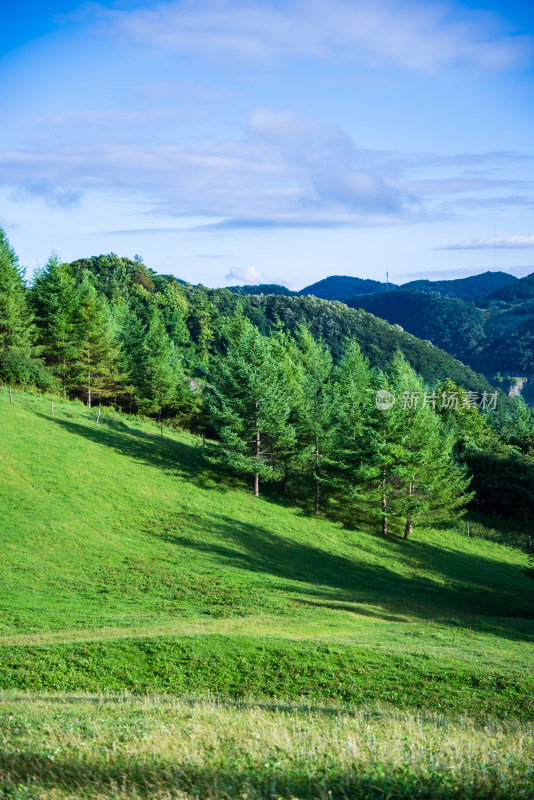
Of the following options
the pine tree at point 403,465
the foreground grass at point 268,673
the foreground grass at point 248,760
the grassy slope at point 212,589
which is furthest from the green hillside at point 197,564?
the foreground grass at point 248,760

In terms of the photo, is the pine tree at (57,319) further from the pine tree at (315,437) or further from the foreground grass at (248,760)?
the foreground grass at (248,760)

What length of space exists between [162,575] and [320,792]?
22931mm

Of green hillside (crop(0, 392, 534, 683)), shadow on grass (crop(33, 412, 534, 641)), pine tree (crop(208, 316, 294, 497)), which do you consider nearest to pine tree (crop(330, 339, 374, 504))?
green hillside (crop(0, 392, 534, 683))

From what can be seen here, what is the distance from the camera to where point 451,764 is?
670cm

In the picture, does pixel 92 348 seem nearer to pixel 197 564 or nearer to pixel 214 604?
pixel 197 564

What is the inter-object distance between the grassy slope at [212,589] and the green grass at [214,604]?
4.4 inches

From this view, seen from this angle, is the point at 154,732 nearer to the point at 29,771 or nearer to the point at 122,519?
the point at 29,771

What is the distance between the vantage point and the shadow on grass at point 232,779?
19.8ft

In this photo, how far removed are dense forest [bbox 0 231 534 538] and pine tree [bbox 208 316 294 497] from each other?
0.35 ft

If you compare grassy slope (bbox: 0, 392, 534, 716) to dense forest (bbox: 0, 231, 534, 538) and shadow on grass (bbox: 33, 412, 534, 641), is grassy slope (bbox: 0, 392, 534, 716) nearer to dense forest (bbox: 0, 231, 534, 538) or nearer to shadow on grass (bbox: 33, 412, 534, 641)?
shadow on grass (bbox: 33, 412, 534, 641)

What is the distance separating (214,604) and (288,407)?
2329 centimetres

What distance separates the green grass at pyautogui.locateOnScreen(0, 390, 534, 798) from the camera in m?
12.3

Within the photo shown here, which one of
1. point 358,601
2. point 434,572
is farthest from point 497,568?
point 358,601

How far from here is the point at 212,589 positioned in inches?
1048
